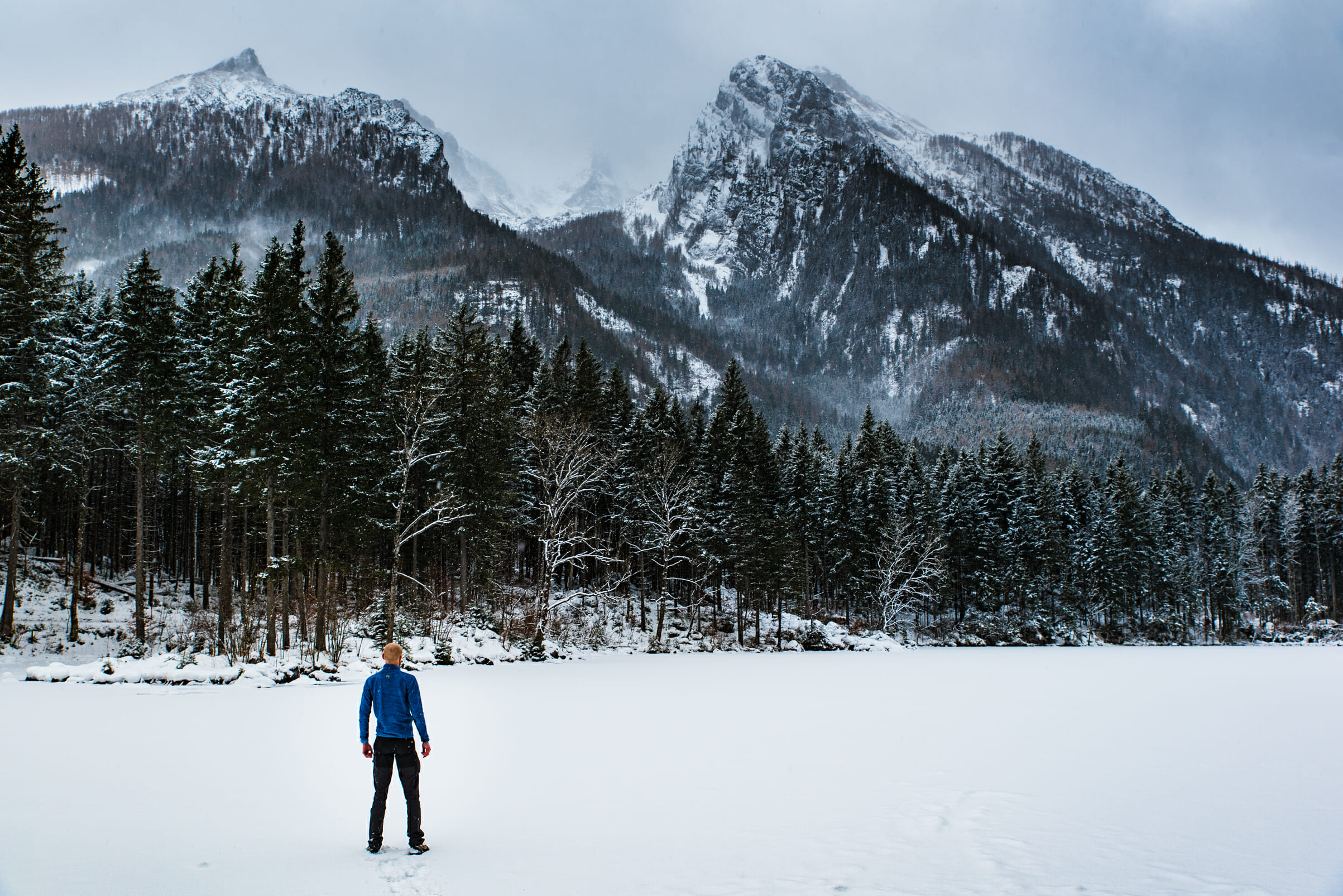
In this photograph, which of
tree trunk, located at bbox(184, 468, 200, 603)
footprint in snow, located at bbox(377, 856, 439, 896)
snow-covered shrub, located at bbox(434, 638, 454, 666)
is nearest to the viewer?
footprint in snow, located at bbox(377, 856, 439, 896)

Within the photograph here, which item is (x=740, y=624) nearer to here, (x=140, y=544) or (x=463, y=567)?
(x=463, y=567)

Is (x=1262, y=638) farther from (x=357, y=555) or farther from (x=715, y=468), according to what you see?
(x=357, y=555)

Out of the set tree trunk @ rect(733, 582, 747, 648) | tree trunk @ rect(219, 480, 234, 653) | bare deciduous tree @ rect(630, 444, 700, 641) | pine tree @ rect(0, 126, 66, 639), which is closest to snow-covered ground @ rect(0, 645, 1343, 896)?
tree trunk @ rect(219, 480, 234, 653)

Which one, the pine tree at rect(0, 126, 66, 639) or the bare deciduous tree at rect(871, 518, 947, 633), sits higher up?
the pine tree at rect(0, 126, 66, 639)

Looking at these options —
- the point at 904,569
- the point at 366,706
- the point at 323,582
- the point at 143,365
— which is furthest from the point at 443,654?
the point at 904,569

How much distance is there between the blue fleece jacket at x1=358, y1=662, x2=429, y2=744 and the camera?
7.00 metres

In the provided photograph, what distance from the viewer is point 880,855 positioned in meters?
6.53

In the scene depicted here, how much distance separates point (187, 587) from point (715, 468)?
32191 millimetres

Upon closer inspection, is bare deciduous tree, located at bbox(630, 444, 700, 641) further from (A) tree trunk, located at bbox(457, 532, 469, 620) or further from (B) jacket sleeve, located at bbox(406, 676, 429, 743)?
(B) jacket sleeve, located at bbox(406, 676, 429, 743)

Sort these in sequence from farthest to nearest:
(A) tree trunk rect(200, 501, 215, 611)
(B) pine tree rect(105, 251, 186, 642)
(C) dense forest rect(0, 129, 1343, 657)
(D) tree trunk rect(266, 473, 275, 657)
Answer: (A) tree trunk rect(200, 501, 215, 611)
(B) pine tree rect(105, 251, 186, 642)
(C) dense forest rect(0, 129, 1343, 657)
(D) tree trunk rect(266, 473, 275, 657)

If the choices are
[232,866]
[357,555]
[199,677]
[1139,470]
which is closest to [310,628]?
[357,555]

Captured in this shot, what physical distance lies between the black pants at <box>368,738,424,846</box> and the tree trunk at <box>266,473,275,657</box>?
19.3 metres

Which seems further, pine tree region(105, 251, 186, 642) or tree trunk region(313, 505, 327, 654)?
pine tree region(105, 251, 186, 642)

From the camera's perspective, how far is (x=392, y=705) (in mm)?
7059
